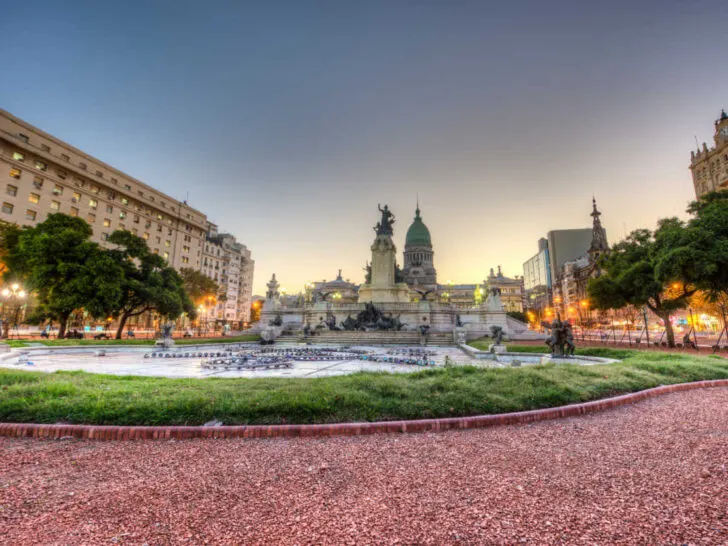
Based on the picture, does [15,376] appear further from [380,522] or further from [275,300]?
[275,300]

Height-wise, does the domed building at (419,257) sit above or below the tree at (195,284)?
above

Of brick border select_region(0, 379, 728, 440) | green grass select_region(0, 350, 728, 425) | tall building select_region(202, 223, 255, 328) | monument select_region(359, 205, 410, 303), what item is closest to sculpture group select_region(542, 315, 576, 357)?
green grass select_region(0, 350, 728, 425)

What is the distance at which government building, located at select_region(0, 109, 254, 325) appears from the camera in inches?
1828

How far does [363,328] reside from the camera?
34875 mm

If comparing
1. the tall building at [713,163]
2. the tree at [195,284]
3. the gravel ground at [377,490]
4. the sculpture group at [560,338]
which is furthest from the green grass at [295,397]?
the tall building at [713,163]

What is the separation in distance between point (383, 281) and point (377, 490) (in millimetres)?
42319

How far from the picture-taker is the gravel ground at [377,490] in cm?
299

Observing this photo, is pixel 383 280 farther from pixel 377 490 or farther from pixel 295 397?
pixel 377 490

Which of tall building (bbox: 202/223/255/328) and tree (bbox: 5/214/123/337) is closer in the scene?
tree (bbox: 5/214/123/337)

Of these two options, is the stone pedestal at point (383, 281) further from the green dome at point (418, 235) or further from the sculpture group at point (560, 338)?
the green dome at point (418, 235)

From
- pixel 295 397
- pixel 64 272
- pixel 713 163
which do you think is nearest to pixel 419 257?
pixel 713 163

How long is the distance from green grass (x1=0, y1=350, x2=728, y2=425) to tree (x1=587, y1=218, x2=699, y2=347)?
16405mm

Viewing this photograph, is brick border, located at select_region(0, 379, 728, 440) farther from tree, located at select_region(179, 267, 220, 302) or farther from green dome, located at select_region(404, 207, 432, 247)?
green dome, located at select_region(404, 207, 432, 247)

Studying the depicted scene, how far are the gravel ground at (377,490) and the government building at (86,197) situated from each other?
2227 inches
